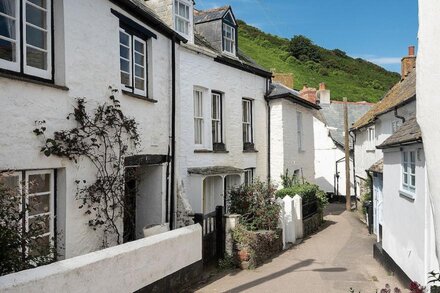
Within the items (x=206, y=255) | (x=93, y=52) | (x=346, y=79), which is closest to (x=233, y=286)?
(x=206, y=255)

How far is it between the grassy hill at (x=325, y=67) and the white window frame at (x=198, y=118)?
162ft

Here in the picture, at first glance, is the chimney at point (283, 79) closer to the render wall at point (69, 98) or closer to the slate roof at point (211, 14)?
the slate roof at point (211, 14)

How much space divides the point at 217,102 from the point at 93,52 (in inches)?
269

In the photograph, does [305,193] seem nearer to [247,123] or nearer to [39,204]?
[247,123]

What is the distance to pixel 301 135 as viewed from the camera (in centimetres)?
2027

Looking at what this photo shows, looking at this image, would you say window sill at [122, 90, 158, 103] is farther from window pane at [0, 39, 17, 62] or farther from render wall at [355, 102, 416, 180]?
render wall at [355, 102, 416, 180]

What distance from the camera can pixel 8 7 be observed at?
6340 millimetres

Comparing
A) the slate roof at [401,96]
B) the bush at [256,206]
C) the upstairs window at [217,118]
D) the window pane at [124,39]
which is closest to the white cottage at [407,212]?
the bush at [256,206]

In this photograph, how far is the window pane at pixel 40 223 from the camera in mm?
6195

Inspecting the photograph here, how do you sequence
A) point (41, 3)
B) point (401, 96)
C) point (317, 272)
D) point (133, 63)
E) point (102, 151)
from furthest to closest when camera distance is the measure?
1. point (401, 96)
2. point (317, 272)
3. point (133, 63)
4. point (102, 151)
5. point (41, 3)

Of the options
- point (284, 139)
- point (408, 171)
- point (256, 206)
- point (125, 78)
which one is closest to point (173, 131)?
point (125, 78)

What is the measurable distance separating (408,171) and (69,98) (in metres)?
7.12

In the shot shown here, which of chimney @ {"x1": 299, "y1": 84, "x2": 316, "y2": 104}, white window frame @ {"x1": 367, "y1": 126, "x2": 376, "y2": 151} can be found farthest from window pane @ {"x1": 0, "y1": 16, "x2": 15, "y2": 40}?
chimney @ {"x1": 299, "y1": 84, "x2": 316, "y2": 104}

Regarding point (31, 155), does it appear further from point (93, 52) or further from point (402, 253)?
point (402, 253)
